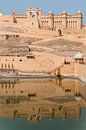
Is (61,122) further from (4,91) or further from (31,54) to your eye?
(31,54)

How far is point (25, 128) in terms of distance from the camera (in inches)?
487

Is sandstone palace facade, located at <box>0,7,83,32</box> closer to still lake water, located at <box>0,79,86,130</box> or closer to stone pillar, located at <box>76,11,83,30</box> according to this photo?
stone pillar, located at <box>76,11,83,30</box>

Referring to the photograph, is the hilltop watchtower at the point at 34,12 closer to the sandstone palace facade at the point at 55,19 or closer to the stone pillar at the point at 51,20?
the sandstone palace facade at the point at 55,19

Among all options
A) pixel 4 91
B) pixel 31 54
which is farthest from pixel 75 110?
pixel 31 54

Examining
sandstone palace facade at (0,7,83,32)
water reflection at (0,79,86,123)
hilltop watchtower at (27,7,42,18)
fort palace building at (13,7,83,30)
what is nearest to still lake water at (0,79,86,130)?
water reflection at (0,79,86,123)

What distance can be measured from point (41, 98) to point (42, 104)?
1172mm

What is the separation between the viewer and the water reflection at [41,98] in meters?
14.2

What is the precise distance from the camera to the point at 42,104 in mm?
15680

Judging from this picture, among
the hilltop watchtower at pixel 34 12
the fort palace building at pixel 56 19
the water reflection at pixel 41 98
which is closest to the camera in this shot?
the water reflection at pixel 41 98

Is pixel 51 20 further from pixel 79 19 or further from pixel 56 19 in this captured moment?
pixel 79 19

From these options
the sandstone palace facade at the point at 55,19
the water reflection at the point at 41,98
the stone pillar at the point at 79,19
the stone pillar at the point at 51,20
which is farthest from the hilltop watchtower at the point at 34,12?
the water reflection at the point at 41,98

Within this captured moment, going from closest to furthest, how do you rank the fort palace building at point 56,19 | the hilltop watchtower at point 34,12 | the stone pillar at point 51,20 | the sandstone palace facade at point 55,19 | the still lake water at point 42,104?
the still lake water at point 42,104 < the sandstone palace facade at point 55,19 < the fort palace building at point 56,19 < the stone pillar at point 51,20 < the hilltop watchtower at point 34,12

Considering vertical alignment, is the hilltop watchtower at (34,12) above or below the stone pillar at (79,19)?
above

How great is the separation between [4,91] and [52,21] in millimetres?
16710
